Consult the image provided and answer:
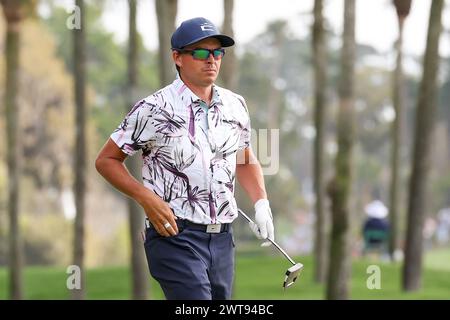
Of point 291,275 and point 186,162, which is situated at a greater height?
point 186,162

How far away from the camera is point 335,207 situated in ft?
49.3

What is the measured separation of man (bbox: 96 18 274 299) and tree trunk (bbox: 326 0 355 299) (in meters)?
9.14

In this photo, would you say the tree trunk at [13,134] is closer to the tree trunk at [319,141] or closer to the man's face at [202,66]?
the tree trunk at [319,141]

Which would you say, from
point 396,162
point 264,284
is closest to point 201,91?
point 264,284

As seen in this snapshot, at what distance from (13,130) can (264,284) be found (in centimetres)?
532

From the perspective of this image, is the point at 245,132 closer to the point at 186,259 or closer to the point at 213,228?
the point at 213,228

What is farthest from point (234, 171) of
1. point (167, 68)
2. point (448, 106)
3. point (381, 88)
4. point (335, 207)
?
point (381, 88)

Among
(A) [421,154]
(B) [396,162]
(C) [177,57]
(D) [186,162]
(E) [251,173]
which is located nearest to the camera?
(D) [186,162]

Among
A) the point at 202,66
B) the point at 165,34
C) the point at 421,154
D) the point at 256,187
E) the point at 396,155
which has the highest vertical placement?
the point at 165,34

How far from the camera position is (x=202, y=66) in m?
5.86

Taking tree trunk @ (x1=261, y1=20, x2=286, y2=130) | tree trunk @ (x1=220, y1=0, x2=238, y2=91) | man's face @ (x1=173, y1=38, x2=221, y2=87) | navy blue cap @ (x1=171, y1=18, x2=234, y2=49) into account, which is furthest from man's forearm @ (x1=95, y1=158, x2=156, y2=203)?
tree trunk @ (x1=261, y1=20, x2=286, y2=130)

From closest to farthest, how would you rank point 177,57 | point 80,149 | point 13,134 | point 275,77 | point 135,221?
1. point 177,57
2. point 135,221
3. point 80,149
4. point 13,134
5. point 275,77

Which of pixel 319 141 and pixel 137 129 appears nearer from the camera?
pixel 137 129

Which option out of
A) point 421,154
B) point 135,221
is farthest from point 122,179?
point 135,221
